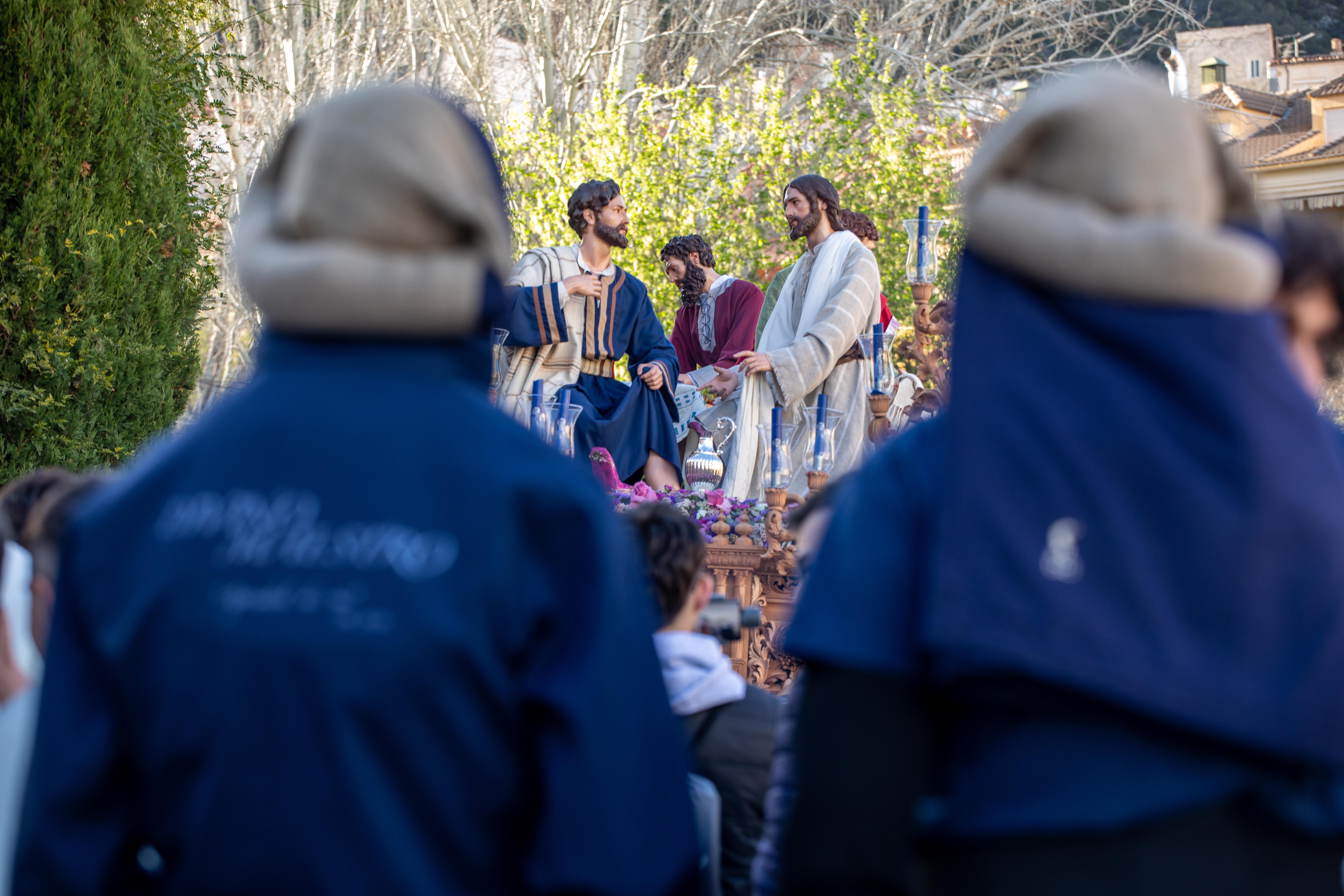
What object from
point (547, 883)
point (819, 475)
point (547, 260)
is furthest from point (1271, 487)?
point (547, 260)

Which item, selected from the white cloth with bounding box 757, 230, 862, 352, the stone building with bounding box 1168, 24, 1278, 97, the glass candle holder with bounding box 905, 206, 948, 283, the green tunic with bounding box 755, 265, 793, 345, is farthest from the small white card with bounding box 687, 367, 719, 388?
the stone building with bounding box 1168, 24, 1278, 97

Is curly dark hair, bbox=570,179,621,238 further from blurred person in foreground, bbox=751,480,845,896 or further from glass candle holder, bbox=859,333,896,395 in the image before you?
blurred person in foreground, bbox=751,480,845,896

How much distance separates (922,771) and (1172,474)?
1.27ft

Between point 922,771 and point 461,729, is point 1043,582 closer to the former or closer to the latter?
point 922,771

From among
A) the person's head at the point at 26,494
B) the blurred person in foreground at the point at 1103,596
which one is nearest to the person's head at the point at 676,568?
the blurred person in foreground at the point at 1103,596

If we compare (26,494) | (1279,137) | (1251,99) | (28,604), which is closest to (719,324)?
(26,494)

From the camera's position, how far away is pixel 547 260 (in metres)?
8.41

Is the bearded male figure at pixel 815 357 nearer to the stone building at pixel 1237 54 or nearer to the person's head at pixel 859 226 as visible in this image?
the person's head at pixel 859 226

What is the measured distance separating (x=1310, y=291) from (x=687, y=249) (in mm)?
8302

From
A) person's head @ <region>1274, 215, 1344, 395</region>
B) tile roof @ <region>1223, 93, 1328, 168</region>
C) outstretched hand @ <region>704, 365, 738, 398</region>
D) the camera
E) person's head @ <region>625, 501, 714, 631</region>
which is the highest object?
tile roof @ <region>1223, 93, 1328, 168</region>

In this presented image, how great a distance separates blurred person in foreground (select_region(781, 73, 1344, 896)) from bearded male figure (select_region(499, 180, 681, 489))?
656 centimetres

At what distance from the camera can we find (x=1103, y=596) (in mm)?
1316

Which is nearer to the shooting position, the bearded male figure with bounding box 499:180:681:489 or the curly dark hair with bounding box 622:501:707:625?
the curly dark hair with bounding box 622:501:707:625

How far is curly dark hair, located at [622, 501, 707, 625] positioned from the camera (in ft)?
7.73
